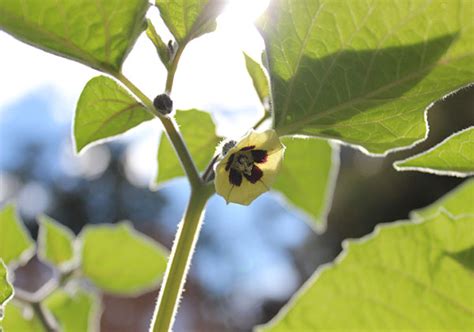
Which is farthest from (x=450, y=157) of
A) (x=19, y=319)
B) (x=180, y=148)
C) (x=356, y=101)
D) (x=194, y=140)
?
(x=19, y=319)

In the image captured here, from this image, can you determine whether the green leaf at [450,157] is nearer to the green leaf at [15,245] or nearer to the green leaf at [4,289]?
the green leaf at [4,289]

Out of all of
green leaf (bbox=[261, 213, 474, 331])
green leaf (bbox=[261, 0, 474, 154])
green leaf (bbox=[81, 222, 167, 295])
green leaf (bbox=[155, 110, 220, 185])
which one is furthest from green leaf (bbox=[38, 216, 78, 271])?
green leaf (bbox=[261, 0, 474, 154])

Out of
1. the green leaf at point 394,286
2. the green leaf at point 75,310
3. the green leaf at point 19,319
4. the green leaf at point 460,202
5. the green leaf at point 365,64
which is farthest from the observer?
the green leaf at point 75,310

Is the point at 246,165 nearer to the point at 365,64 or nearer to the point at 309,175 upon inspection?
the point at 365,64

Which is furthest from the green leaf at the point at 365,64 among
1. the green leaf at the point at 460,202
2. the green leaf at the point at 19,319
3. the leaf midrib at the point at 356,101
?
the green leaf at the point at 19,319

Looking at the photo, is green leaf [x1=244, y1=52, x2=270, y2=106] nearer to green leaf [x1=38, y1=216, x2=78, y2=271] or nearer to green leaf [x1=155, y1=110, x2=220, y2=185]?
green leaf [x1=155, y1=110, x2=220, y2=185]

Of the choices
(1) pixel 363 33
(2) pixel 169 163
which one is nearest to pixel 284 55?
(1) pixel 363 33
